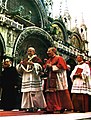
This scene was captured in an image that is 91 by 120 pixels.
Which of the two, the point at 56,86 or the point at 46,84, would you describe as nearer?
the point at 56,86

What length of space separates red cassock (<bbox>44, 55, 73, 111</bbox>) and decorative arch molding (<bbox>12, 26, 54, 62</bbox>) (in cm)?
751

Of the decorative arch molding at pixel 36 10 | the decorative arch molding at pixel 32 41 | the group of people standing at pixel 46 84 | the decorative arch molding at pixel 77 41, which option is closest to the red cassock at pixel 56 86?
the group of people standing at pixel 46 84

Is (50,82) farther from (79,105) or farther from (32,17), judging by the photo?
(32,17)

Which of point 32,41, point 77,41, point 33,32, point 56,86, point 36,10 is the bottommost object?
point 56,86

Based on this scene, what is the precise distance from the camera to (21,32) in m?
14.1

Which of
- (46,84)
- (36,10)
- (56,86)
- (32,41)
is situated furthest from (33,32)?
(56,86)

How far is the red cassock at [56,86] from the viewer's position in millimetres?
5832

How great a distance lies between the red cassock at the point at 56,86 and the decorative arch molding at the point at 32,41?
7.51 m

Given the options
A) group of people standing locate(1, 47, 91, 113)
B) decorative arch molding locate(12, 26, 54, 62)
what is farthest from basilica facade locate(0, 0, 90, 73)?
group of people standing locate(1, 47, 91, 113)

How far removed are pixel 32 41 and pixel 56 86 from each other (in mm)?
10278

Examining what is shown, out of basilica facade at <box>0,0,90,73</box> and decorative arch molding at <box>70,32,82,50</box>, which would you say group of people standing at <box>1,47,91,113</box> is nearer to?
basilica facade at <box>0,0,90,73</box>

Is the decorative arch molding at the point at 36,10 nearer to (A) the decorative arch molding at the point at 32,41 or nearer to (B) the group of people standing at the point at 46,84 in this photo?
(A) the decorative arch molding at the point at 32,41

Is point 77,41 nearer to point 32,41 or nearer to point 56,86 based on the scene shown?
point 32,41

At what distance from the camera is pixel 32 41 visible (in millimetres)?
16016
